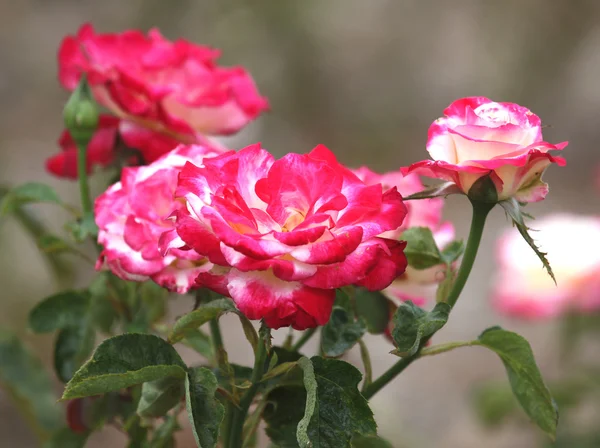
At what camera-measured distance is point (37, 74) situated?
2.17m

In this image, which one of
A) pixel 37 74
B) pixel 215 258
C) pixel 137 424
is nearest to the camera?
pixel 215 258

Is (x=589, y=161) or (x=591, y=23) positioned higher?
(x=591, y=23)

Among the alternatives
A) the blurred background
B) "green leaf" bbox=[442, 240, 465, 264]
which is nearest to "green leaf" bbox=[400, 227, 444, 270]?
"green leaf" bbox=[442, 240, 465, 264]

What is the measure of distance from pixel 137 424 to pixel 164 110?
0.60 feet

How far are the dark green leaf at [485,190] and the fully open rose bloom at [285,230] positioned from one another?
4 centimetres

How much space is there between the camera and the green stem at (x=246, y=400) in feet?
1.05

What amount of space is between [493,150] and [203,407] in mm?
158

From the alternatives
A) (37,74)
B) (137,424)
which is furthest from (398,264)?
(37,74)

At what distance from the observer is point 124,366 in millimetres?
314

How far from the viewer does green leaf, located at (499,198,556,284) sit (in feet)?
0.99

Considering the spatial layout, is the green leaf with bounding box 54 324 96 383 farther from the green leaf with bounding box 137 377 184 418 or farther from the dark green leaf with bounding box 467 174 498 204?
the dark green leaf with bounding box 467 174 498 204

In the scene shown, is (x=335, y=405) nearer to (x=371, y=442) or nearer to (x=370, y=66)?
(x=371, y=442)

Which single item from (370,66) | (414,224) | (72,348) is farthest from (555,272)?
(370,66)

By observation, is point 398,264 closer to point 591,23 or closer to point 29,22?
point 29,22
